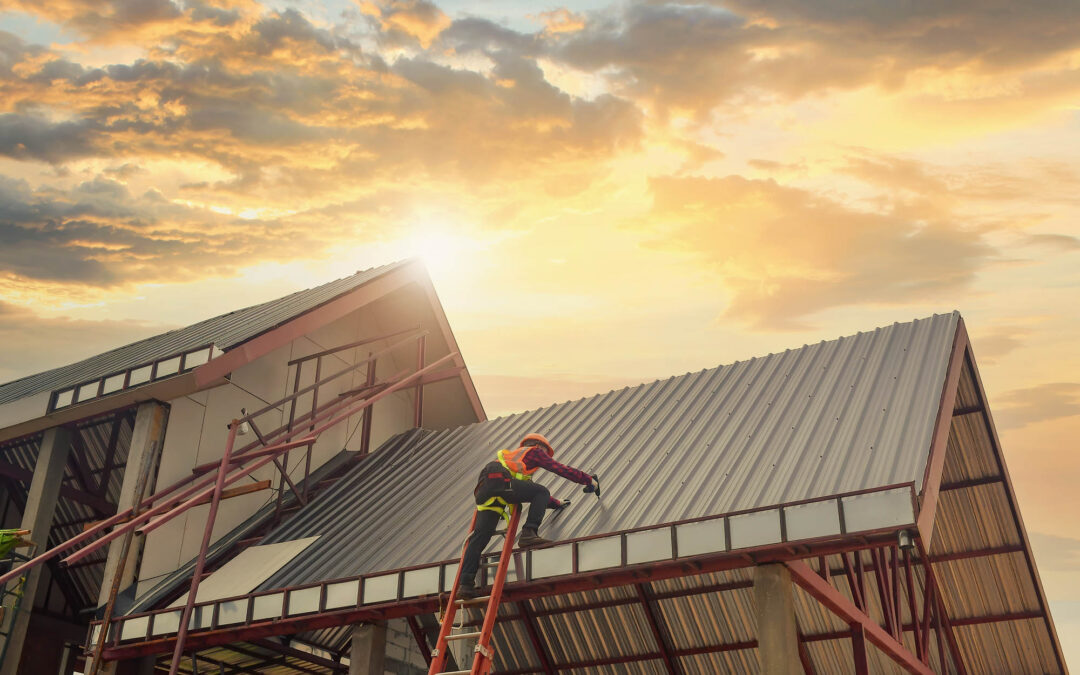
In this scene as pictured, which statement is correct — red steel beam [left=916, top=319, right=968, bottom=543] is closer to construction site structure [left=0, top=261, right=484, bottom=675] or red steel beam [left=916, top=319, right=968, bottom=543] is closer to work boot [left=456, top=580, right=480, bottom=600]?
work boot [left=456, top=580, right=480, bottom=600]

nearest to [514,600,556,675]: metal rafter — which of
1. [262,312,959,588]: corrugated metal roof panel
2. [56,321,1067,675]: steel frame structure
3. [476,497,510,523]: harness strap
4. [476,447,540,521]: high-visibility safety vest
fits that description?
[56,321,1067,675]: steel frame structure

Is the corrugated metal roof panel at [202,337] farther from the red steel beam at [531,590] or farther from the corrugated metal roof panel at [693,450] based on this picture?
the red steel beam at [531,590]

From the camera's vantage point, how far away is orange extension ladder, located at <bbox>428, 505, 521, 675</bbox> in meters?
14.6

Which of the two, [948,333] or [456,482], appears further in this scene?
[456,482]

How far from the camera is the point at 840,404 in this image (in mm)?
20172

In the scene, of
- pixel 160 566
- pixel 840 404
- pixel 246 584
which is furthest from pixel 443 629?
pixel 160 566

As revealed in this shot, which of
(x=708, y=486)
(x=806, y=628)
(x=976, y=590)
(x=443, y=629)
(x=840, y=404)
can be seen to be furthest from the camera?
(x=976, y=590)

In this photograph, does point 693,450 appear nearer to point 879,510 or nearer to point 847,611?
point 847,611

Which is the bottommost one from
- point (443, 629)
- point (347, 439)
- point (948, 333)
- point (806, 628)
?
point (443, 629)

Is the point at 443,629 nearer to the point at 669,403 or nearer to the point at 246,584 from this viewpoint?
the point at 246,584

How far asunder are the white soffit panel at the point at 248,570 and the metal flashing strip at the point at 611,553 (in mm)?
632

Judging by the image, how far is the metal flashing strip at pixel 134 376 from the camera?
2319 centimetres

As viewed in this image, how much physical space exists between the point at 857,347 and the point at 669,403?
4.28 meters

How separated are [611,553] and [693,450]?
437 cm
